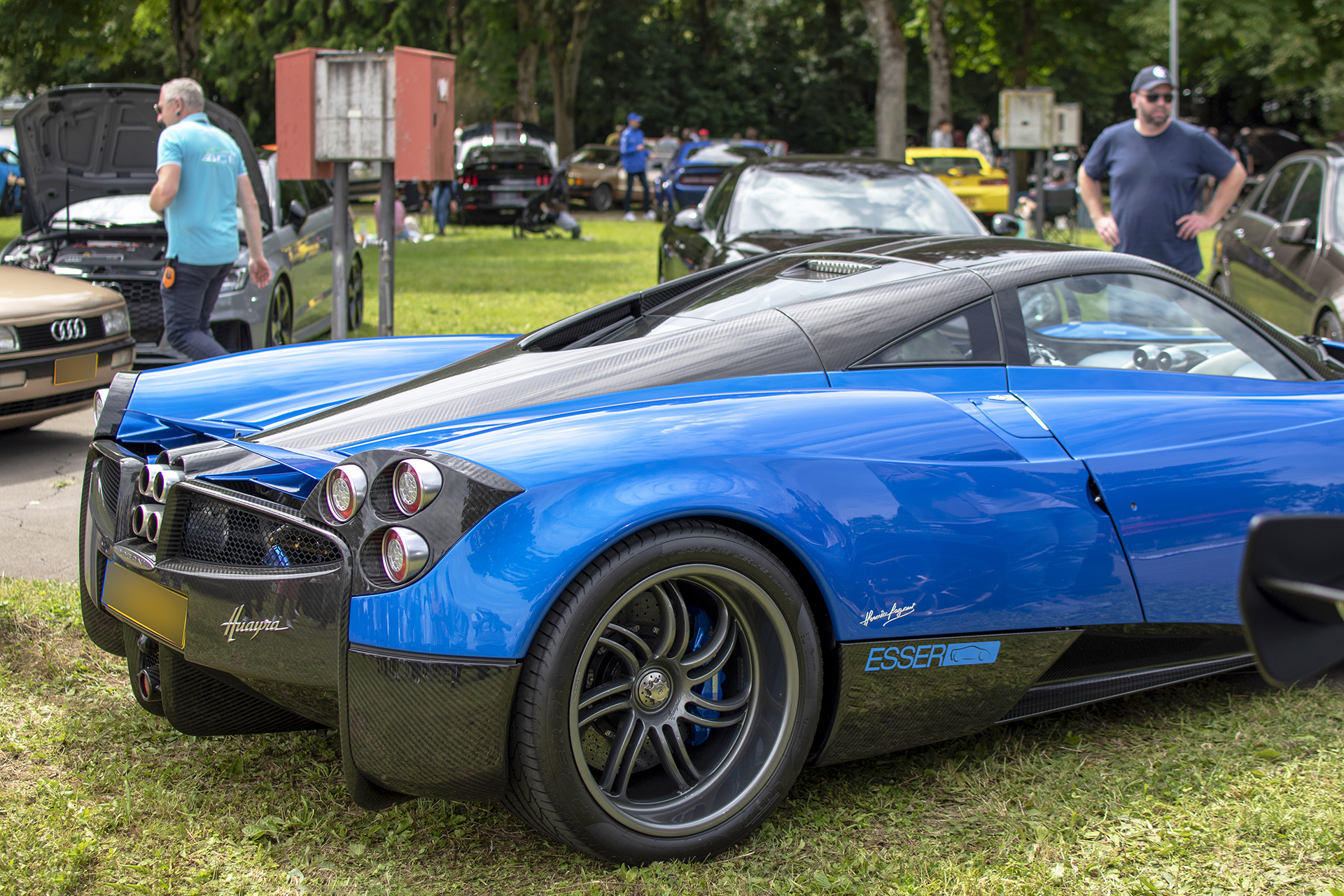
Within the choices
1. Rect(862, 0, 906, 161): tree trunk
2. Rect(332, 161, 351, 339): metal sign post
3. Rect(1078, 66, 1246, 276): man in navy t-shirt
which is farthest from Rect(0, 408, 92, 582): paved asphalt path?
Rect(862, 0, 906, 161): tree trunk

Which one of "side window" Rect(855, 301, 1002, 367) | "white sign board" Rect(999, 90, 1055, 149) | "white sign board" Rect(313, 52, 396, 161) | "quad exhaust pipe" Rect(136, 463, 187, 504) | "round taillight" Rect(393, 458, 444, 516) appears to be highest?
"white sign board" Rect(999, 90, 1055, 149)

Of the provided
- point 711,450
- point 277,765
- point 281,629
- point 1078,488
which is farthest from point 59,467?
point 1078,488

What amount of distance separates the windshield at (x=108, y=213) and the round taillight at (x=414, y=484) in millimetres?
6957

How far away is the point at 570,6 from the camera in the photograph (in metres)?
36.5

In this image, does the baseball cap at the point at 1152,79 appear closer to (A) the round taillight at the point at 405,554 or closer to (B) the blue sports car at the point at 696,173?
(A) the round taillight at the point at 405,554

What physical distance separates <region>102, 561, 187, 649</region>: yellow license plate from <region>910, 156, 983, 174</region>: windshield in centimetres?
1799

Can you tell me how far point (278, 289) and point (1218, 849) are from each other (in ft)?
22.0

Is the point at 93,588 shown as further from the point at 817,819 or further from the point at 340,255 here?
the point at 340,255

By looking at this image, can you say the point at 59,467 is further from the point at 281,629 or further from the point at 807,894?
the point at 807,894

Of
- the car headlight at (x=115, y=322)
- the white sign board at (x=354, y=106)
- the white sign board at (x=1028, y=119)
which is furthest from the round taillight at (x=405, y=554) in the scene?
the white sign board at (x=1028, y=119)

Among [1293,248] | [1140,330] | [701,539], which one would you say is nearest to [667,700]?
[701,539]

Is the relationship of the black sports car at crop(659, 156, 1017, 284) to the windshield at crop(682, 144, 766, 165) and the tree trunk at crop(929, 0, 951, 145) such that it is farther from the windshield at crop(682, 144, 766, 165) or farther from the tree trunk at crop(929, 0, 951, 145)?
the tree trunk at crop(929, 0, 951, 145)

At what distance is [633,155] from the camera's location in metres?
23.4

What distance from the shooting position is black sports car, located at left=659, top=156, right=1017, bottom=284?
7.61 m
